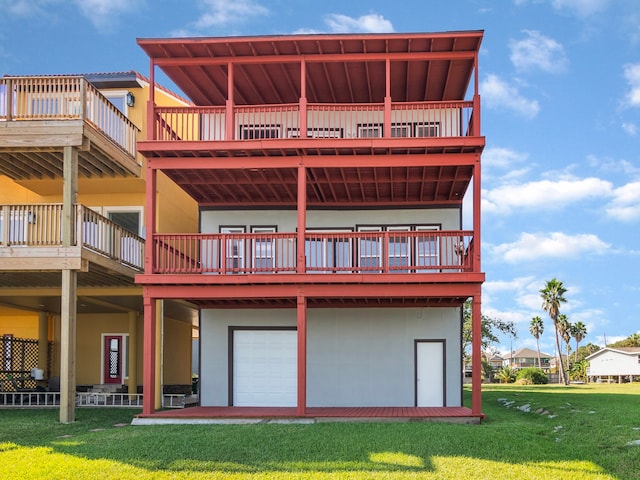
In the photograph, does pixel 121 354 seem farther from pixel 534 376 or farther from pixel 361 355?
pixel 534 376

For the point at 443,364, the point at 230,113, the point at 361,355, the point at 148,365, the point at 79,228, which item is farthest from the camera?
the point at 361,355

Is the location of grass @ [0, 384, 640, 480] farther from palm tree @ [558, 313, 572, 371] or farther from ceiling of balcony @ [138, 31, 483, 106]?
palm tree @ [558, 313, 572, 371]

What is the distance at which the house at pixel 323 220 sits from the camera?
59.3 ft

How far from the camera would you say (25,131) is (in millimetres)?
18391

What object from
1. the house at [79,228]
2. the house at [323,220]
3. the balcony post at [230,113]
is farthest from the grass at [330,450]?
the balcony post at [230,113]

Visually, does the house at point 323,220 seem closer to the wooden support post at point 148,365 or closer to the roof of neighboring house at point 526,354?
the wooden support post at point 148,365

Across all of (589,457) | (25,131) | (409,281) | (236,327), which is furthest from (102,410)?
(589,457)

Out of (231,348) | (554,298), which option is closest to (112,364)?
(231,348)

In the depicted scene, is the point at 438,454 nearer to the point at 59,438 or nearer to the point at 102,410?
the point at 59,438

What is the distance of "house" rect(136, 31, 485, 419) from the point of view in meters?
18.1

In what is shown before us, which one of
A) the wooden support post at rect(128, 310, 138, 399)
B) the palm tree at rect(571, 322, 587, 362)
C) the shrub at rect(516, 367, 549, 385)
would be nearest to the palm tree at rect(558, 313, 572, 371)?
the palm tree at rect(571, 322, 587, 362)

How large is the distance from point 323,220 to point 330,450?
10.00 metres

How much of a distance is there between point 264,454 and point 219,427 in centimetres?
387

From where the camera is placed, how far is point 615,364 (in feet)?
249
